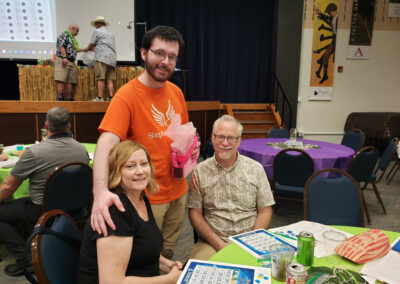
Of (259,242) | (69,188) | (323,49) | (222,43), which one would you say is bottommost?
(69,188)

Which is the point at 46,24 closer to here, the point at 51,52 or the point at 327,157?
the point at 51,52

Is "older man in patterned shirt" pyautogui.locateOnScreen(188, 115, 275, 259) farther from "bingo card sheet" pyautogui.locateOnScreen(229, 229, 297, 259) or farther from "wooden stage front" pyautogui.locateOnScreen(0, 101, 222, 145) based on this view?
"wooden stage front" pyautogui.locateOnScreen(0, 101, 222, 145)

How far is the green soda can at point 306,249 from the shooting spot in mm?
1182

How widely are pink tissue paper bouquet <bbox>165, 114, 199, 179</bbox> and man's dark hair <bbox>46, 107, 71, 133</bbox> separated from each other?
45.8 inches

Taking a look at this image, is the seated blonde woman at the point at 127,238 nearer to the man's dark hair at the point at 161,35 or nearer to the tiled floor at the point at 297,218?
the man's dark hair at the point at 161,35

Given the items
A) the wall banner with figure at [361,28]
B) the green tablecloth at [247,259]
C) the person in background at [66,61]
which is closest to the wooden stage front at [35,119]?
the person in background at [66,61]

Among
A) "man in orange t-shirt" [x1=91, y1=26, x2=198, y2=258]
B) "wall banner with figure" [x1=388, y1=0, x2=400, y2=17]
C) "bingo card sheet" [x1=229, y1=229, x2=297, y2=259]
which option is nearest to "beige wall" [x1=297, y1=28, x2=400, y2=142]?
"wall banner with figure" [x1=388, y1=0, x2=400, y2=17]

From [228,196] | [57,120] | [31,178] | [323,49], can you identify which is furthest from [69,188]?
[323,49]

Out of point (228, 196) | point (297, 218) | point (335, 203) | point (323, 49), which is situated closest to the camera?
point (228, 196)

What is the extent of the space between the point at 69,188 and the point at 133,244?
1364 mm

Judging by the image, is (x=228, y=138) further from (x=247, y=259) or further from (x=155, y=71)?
(x=247, y=259)

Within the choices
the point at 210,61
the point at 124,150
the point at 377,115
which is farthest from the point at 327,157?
the point at 210,61

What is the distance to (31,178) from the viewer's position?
7.70ft

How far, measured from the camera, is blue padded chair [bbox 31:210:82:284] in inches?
40.6
